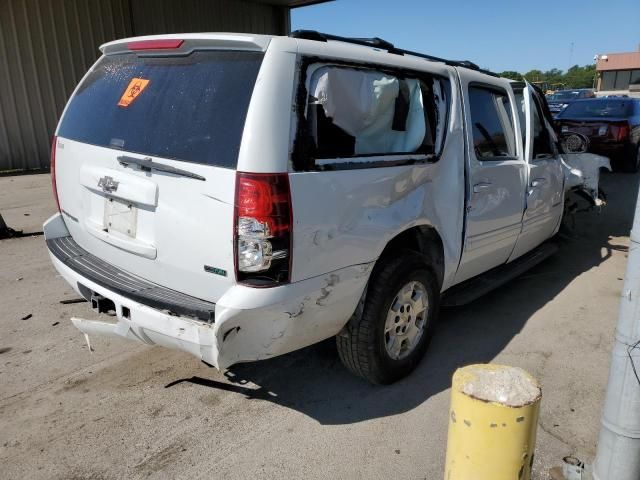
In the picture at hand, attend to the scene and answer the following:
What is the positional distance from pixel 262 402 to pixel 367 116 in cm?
180

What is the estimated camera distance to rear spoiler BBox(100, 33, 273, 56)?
Answer: 235cm

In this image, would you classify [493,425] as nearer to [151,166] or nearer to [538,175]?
[151,166]

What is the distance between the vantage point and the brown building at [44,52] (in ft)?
39.5

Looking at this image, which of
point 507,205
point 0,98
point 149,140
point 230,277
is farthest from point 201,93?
point 0,98

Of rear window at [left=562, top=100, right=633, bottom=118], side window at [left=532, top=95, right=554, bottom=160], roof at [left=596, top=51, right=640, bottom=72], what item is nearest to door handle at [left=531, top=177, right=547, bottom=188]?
side window at [left=532, top=95, right=554, bottom=160]

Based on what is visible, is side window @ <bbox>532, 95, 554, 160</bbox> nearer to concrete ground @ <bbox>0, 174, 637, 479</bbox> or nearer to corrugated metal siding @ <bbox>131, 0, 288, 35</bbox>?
concrete ground @ <bbox>0, 174, 637, 479</bbox>

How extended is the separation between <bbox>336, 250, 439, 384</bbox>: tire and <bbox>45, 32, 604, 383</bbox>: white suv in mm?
12

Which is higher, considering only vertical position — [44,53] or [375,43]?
[44,53]

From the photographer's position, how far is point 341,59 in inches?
102

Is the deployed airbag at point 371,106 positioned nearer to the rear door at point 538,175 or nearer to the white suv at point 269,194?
the white suv at point 269,194

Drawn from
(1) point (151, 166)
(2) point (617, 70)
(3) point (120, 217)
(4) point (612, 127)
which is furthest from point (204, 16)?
(2) point (617, 70)

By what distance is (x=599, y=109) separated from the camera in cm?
1216

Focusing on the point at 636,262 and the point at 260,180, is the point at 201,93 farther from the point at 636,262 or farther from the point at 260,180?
the point at 636,262

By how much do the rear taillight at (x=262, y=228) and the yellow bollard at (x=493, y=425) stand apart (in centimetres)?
92
